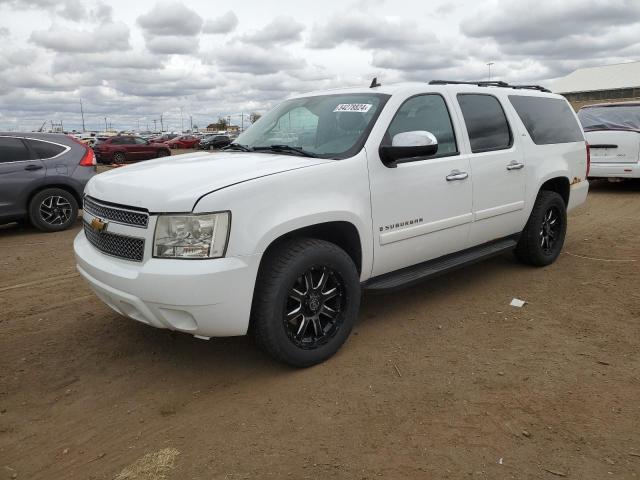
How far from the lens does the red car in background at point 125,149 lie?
27031 millimetres

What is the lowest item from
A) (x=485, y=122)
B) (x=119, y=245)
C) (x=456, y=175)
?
(x=119, y=245)

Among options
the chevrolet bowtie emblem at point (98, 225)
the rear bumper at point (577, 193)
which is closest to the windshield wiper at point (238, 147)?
the chevrolet bowtie emblem at point (98, 225)

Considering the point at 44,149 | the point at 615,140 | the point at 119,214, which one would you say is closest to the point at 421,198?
the point at 119,214

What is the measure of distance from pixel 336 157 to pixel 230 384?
1626 millimetres

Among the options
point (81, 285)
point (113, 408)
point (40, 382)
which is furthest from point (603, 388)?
point (81, 285)

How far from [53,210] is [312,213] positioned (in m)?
6.50

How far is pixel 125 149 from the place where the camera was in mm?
27453

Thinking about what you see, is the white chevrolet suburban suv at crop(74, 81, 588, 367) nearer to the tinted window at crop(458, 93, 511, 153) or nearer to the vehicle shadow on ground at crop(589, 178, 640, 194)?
the tinted window at crop(458, 93, 511, 153)

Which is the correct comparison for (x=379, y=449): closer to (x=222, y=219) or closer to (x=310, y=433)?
(x=310, y=433)

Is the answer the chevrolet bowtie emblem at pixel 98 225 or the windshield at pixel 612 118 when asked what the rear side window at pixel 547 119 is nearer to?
the chevrolet bowtie emblem at pixel 98 225

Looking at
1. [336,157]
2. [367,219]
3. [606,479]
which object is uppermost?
[336,157]

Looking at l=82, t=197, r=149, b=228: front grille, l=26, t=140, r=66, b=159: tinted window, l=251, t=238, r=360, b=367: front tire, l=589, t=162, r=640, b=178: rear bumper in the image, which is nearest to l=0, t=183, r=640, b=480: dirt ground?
l=251, t=238, r=360, b=367: front tire

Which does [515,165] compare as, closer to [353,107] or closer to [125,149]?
[353,107]

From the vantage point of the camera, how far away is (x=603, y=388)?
3.13 metres
